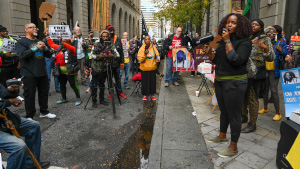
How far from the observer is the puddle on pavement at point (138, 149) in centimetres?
353

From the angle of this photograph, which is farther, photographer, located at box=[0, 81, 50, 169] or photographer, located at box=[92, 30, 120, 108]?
photographer, located at box=[92, 30, 120, 108]

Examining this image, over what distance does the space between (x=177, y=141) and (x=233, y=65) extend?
1.76 m

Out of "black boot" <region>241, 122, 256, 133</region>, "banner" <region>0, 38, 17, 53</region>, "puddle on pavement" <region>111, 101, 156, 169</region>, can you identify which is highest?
"banner" <region>0, 38, 17, 53</region>

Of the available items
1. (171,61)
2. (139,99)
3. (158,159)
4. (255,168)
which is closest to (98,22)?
(171,61)

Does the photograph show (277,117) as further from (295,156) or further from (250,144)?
(295,156)

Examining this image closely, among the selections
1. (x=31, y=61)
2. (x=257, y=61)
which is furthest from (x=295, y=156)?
(x=31, y=61)

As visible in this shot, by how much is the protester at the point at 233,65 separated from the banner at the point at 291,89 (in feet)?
3.05

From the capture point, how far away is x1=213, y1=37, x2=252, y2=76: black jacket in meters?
3.08

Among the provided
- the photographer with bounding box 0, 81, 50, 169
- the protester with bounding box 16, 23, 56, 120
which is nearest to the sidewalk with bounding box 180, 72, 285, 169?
the photographer with bounding box 0, 81, 50, 169

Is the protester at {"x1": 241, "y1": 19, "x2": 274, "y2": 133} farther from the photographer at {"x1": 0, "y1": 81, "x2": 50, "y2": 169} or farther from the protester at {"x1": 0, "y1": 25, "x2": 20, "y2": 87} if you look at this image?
the protester at {"x1": 0, "y1": 25, "x2": 20, "y2": 87}

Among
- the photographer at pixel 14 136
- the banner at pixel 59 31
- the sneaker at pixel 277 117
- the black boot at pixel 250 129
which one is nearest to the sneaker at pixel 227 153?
the black boot at pixel 250 129

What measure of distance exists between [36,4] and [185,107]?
1960 centimetres

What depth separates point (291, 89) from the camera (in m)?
3.66

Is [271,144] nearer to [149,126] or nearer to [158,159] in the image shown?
[158,159]
